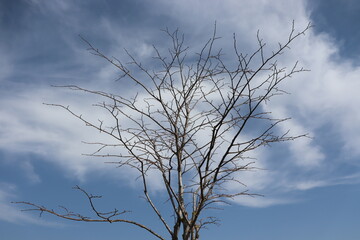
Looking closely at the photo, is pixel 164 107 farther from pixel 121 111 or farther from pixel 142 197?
pixel 142 197

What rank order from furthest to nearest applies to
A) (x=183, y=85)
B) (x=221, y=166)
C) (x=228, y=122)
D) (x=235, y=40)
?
(x=183, y=85) < (x=228, y=122) < (x=221, y=166) < (x=235, y=40)

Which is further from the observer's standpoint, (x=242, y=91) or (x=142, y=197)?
(x=142, y=197)

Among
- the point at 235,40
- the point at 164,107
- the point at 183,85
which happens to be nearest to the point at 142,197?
the point at 164,107

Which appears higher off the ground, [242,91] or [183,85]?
[183,85]

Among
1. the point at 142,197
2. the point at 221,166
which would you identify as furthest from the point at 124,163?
the point at 221,166

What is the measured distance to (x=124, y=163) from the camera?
3.44 metres

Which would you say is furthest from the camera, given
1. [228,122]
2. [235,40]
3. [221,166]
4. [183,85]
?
[183,85]

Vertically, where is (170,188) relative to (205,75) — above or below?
below

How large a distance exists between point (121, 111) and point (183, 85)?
0.69 meters

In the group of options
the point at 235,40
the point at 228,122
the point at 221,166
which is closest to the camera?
the point at 235,40

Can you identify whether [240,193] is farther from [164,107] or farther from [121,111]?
[121,111]

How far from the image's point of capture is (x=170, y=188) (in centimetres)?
312

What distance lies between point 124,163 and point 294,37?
74.0 inches

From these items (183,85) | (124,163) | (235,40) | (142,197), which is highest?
(183,85)
